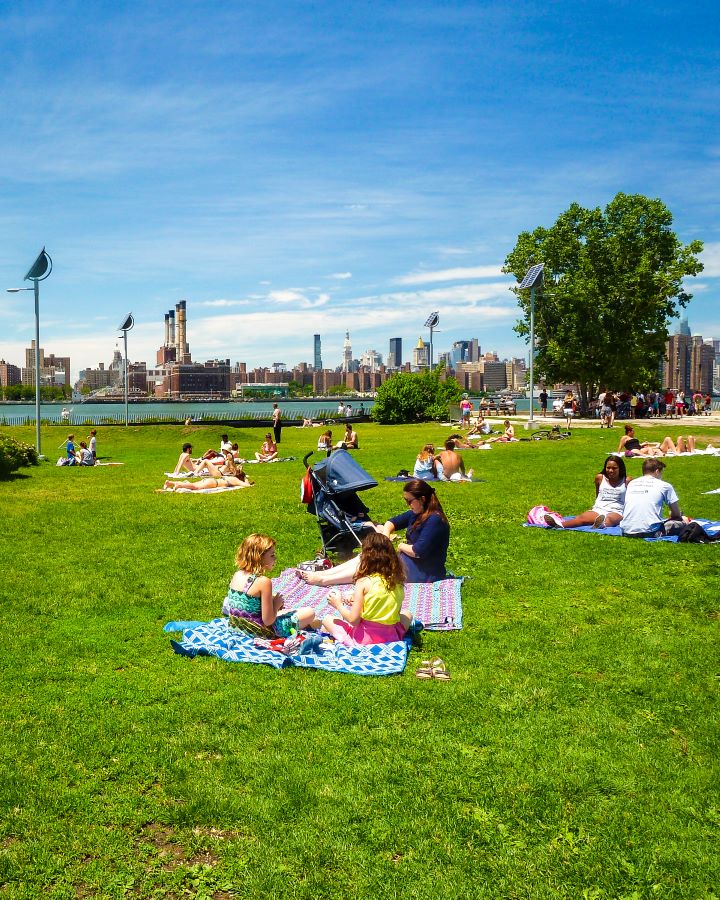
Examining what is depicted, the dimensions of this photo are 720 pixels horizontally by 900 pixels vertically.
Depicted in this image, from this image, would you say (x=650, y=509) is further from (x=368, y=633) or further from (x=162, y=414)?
(x=162, y=414)

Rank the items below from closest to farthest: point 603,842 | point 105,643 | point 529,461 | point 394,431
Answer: point 603,842
point 105,643
point 529,461
point 394,431

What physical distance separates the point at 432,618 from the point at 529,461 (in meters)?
14.5

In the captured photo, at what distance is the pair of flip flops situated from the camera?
18.6 feet

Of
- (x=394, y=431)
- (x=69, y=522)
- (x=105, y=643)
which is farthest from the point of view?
(x=394, y=431)

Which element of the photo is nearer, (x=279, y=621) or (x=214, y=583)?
(x=279, y=621)

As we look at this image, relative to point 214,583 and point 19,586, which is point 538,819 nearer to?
point 214,583

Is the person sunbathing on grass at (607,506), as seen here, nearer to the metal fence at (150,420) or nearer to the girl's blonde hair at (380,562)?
the girl's blonde hair at (380,562)

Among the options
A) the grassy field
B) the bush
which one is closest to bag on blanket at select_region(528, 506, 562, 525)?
the grassy field

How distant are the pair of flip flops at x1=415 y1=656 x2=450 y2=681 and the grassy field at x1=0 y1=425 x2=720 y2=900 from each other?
0.08m

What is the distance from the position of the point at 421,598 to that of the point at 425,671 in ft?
6.83

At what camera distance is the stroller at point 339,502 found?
377 inches

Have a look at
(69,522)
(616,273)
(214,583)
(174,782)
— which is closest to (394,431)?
(616,273)

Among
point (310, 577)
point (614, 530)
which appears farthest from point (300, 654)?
point (614, 530)

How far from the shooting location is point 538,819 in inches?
153
